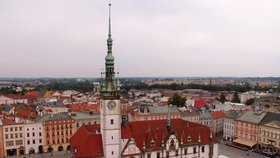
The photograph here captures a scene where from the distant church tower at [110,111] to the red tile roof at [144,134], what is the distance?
206 centimetres

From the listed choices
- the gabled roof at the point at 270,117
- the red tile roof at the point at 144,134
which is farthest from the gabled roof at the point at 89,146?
the gabled roof at the point at 270,117

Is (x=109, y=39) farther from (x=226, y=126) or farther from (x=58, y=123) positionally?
(x=226, y=126)

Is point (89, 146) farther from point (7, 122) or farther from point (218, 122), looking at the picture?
point (218, 122)

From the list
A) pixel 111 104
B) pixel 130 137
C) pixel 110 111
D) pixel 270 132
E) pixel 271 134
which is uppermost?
pixel 111 104

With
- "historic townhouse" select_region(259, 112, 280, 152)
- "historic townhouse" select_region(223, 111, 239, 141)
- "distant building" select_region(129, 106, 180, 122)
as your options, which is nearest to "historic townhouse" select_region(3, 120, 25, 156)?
Result: "distant building" select_region(129, 106, 180, 122)

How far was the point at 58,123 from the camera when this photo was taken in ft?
314

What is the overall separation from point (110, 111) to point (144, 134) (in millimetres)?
9862

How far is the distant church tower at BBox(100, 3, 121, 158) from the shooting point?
58906 mm

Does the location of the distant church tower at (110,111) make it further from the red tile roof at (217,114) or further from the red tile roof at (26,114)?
the red tile roof at (217,114)

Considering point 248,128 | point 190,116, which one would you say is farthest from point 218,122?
point 248,128

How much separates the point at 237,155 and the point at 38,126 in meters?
54.3

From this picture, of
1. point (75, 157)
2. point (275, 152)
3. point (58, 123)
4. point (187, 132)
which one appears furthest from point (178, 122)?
point (58, 123)

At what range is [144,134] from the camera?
65.4 metres

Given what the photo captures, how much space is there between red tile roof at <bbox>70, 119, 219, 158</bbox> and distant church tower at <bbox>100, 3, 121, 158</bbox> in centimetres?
206
